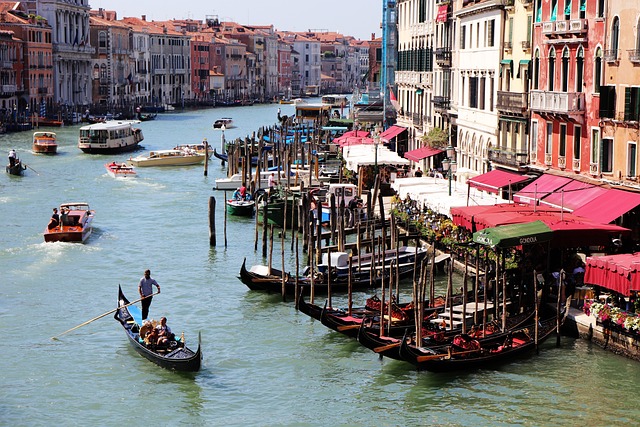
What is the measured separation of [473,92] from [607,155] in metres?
8.33

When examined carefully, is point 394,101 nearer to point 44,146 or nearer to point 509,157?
point 44,146

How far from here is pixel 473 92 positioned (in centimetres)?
2652

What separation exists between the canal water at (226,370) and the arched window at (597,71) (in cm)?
501

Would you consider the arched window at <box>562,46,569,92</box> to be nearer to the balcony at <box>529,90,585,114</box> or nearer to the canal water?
the balcony at <box>529,90,585,114</box>

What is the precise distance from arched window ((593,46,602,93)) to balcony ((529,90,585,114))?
18.3 inches

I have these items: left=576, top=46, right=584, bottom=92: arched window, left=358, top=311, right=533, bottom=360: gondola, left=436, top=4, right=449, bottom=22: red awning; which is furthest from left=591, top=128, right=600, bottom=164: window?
left=436, top=4, right=449, bottom=22: red awning

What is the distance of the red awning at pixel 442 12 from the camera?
29.6m

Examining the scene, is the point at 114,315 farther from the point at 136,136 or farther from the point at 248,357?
the point at 136,136

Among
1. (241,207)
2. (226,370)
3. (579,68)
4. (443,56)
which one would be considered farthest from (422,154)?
(226,370)

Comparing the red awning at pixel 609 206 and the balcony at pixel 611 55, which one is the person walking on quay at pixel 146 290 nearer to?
the red awning at pixel 609 206

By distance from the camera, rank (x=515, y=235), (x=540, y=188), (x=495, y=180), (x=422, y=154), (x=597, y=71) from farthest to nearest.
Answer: (x=422, y=154) < (x=495, y=180) < (x=540, y=188) < (x=597, y=71) < (x=515, y=235)

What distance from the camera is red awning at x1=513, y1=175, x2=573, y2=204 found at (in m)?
18.8

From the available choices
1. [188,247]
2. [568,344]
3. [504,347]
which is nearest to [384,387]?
[504,347]

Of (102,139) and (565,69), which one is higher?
(565,69)
